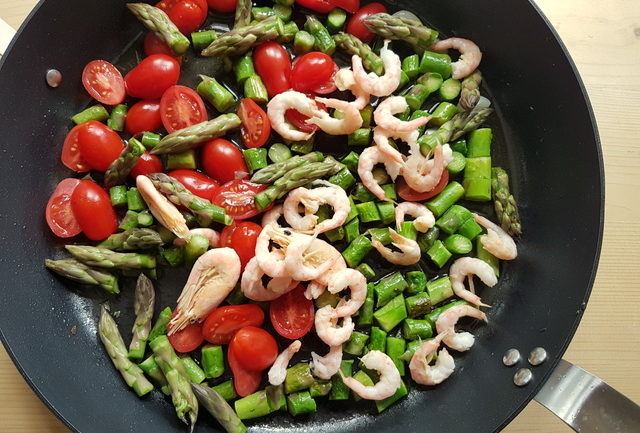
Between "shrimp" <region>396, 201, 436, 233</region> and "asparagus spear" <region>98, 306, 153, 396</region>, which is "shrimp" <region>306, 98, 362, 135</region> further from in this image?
"asparagus spear" <region>98, 306, 153, 396</region>

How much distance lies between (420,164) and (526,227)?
0.69 metres

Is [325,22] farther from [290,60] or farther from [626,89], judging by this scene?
[626,89]

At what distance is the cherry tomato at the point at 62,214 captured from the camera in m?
2.97

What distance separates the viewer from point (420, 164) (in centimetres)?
299

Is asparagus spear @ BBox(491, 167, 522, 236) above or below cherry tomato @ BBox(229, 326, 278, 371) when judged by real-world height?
above

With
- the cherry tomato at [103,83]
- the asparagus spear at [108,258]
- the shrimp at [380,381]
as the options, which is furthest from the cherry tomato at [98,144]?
the shrimp at [380,381]

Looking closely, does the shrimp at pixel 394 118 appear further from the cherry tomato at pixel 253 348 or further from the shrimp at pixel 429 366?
the cherry tomato at pixel 253 348

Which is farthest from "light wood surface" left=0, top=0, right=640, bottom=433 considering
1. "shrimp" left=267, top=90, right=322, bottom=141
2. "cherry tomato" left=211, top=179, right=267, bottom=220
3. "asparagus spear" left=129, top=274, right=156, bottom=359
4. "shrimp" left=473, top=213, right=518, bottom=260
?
"asparagus spear" left=129, top=274, right=156, bottom=359

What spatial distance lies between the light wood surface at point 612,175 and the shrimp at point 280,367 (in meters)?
1.18

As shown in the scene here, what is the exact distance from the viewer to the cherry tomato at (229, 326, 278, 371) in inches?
113

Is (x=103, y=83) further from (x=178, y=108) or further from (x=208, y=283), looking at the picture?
(x=208, y=283)

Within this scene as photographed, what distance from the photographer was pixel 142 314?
2.97 meters

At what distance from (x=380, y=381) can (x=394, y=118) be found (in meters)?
1.27

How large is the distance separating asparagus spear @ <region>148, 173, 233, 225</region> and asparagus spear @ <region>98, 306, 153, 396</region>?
69 cm
